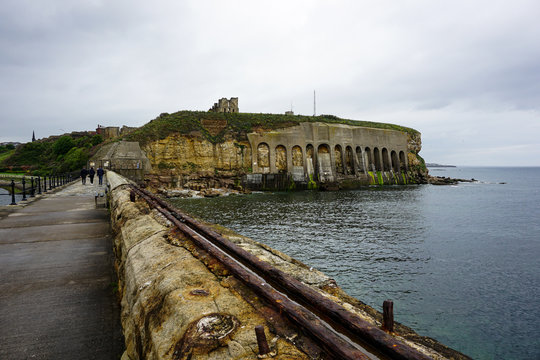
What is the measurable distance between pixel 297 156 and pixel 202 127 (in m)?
15.2

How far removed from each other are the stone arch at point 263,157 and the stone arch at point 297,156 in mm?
4530

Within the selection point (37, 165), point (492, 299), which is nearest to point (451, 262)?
point (492, 299)

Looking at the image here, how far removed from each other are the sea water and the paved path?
632 centimetres

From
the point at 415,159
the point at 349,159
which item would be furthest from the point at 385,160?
the point at 349,159

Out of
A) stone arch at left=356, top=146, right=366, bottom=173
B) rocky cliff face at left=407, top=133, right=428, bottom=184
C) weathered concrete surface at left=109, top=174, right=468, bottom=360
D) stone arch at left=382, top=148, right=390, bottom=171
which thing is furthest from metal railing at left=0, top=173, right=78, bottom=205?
rocky cliff face at left=407, top=133, right=428, bottom=184

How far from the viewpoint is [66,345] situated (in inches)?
114

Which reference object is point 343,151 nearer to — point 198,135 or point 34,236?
point 198,135

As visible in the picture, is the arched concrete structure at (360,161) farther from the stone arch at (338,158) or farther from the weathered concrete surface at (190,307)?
the weathered concrete surface at (190,307)

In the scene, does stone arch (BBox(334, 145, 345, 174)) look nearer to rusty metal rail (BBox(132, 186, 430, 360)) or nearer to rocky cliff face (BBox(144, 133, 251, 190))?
rocky cliff face (BBox(144, 133, 251, 190))

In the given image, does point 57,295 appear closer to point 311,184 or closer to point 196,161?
point 196,161

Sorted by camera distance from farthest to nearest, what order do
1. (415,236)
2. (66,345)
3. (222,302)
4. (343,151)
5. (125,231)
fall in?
1. (343,151)
2. (415,236)
3. (125,231)
4. (66,345)
5. (222,302)

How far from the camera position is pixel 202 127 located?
45.0 meters

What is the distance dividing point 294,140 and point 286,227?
31.8 meters

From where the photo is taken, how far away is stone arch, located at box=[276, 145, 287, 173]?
154ft
